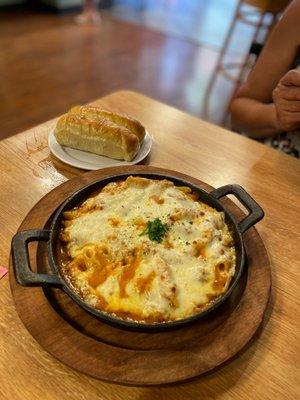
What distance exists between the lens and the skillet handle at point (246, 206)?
859mm

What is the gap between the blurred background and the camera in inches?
124

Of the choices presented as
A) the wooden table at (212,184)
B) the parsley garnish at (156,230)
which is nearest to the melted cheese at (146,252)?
the parsley garnish at (156,230)

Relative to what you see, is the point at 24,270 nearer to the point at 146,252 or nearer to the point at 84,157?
the point at 146,252

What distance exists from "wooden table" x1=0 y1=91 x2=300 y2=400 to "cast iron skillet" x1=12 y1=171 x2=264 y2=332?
11 centimetres

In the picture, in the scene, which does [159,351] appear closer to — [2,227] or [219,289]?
[219,289]

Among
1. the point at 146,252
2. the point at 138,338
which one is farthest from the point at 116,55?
the point at 138,338

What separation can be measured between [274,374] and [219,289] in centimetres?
18

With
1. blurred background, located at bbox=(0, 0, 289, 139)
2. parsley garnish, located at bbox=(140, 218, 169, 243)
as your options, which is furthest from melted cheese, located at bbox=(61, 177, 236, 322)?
blurred background, located at bbox=(0, 0, 289, 139)

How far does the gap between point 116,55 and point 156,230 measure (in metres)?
3.68

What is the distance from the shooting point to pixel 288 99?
122 centimetres

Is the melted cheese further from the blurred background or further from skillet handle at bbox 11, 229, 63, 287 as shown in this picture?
the blurred background

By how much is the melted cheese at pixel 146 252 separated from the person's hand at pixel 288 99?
21.3 inches

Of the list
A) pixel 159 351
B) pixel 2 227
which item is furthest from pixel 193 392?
pixel 2 227

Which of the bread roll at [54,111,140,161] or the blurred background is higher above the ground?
the bread roll at [54,111,140,161]
